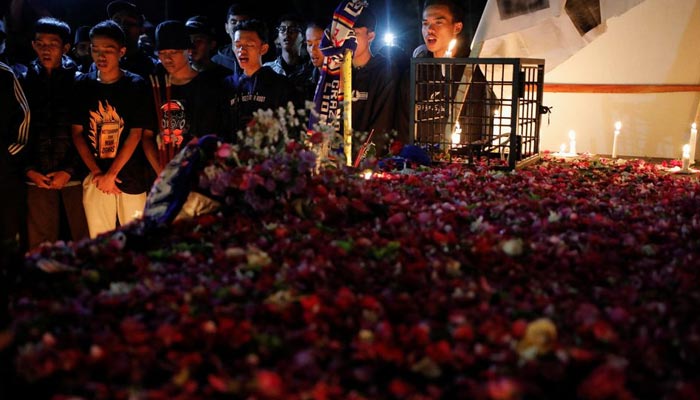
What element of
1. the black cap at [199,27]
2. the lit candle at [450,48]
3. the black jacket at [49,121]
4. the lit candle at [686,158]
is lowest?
the lit candle at [686,158]

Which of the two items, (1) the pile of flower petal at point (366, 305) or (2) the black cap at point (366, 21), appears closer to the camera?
(1) the pile of flower petal at point (366, 305)

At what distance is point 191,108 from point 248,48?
72cm

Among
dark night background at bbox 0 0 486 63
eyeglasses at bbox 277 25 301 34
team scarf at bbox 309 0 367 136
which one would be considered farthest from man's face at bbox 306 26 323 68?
dark night background at bbox 0 0 486 63

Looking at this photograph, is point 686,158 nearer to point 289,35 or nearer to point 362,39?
point 362,39

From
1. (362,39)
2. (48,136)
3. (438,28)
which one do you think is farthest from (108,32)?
(438,28)

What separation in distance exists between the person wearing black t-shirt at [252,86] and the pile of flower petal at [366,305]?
227 centimetres

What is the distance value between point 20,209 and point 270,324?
13.6ft

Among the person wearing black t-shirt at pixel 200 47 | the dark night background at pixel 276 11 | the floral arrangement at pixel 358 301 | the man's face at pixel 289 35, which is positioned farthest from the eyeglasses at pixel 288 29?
the dark night background at pixel 276 11

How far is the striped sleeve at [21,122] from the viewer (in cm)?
526

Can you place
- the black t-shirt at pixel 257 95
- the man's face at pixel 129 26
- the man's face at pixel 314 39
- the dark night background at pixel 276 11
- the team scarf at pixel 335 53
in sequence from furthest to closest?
the dark night background at pixel 276 11 < the man's face at pixel 129 26 < the man's face at pixel 314 39 < the black t-shirt at pixel 257 95 < the team scarf at pixel 335 53

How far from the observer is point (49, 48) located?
549 cm

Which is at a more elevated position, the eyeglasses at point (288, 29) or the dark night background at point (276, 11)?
the dark night background at point (276, 11)

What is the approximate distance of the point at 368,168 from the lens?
12.9 feet

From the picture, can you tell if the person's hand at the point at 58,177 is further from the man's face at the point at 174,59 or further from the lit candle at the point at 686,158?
the lit candle at the point at 686,158
